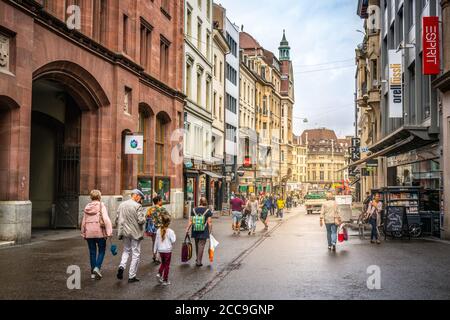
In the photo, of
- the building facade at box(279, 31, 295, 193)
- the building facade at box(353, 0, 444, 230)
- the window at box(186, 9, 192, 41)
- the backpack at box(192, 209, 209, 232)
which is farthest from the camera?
the building facade at box(279, 31, 295, 193)

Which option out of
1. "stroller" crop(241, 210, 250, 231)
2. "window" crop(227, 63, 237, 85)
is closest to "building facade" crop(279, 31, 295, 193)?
"window" crop(227, 63, 237, 85)

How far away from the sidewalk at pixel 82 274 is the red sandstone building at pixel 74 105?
6.34 feet

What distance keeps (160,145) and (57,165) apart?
32.3 ft

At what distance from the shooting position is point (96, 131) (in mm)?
24062

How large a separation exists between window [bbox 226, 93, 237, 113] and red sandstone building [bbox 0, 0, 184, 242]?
2245 centimetres

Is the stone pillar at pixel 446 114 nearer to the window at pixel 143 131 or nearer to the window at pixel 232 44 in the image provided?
the window at pixel 143 131

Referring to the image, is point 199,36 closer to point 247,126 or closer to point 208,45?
point 208,45

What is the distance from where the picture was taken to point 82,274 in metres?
11.8

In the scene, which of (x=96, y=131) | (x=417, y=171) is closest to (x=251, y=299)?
(x=96, y=131)

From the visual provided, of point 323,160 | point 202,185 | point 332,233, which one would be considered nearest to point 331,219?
point 332,233

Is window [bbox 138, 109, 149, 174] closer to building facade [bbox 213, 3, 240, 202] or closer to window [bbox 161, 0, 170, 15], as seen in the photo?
window [bbox 161, 0, 170, 15]

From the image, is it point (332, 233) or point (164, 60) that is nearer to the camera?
point (332, 233)

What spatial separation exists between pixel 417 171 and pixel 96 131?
47.8 ft

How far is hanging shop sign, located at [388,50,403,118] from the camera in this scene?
1147 inches
